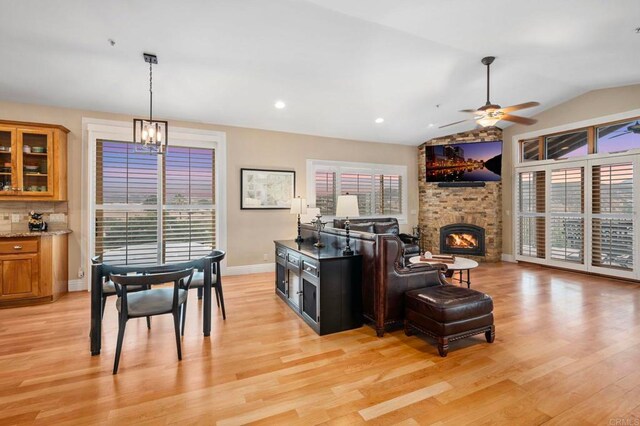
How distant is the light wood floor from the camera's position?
1.90 metres

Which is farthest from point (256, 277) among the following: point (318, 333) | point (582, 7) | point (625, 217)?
point (625, 217)

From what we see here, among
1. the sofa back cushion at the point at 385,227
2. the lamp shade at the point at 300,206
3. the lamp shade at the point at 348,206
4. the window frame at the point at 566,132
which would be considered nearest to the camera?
the lamp shade at the point at 348,206

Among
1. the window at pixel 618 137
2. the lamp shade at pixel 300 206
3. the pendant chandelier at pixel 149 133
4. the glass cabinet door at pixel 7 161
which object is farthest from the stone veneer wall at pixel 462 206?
the glass cabinet door at pixel 7 161

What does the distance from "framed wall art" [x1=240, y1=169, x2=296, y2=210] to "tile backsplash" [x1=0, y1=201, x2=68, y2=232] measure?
2.72 m

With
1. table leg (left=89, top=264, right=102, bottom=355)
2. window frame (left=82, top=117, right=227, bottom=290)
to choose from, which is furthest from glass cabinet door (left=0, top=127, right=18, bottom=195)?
table leg (left=89, top=264, right=102, bottom=355)

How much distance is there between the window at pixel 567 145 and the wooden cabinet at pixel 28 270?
350 inches

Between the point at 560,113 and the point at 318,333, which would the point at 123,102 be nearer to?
the point at 318,333

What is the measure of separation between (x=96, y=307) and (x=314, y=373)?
201 cm

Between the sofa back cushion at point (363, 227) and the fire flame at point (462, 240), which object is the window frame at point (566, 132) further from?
the sofa back cushion at point (363, 227)

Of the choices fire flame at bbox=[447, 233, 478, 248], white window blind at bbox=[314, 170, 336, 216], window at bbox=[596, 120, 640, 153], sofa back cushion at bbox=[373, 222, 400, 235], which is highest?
window at bbox=[596, 120, 640, 153]

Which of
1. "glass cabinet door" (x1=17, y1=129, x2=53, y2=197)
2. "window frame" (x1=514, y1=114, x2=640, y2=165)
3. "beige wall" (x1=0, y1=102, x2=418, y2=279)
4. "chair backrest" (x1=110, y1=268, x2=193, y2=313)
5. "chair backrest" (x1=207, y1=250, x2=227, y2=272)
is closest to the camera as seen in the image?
"chair backrest" (x1=110, y1=268, x2=193, y2=313)

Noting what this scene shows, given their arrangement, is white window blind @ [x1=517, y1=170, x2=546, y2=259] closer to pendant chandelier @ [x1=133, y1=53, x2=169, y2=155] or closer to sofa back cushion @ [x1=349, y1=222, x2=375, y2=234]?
sofa back cushion @ [x1=349, y1=222, x2=375, y2=234]

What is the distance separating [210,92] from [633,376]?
5.51 meters

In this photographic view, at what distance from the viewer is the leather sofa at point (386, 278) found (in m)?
2.98
